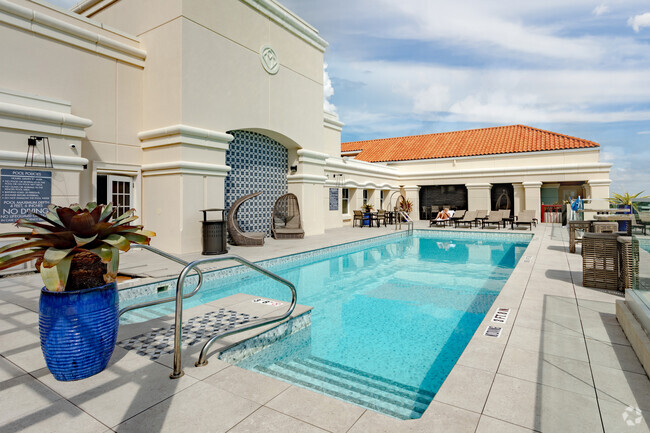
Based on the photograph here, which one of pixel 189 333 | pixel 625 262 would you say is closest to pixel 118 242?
pixel 189 333

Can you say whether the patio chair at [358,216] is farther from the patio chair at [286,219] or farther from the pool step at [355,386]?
the pool step at [355,386]

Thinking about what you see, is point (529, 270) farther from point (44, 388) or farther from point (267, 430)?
point (44, 388)

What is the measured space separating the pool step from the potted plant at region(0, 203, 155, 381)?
1522mm

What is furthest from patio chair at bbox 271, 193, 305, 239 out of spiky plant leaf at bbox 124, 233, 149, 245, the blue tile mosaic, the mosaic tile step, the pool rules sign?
spiky plant leaf at bbox 124, 233, 149, 245

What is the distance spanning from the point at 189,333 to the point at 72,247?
1654mm

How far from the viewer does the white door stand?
8.74 m

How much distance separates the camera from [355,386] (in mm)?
3121

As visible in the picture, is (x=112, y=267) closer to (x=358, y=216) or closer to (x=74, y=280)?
(x=74, y=280)

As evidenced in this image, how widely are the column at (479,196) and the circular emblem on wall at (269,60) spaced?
1499 centimetres

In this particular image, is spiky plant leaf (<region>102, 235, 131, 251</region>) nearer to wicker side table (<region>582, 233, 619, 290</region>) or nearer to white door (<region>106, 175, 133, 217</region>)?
wicker side table (<region>582, 233, 619, 290</region>)

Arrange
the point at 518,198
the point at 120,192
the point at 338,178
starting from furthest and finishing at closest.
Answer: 1. the point at 518,198
2. the point at 338,178
3. the point at 120,192

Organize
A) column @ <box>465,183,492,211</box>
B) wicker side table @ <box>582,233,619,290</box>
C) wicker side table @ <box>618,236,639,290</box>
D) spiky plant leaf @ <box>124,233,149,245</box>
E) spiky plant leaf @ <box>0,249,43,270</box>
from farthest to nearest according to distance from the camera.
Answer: column @ <box>465,183,492,211</box>, wicker side table @ <box>582,233,619,290</box>, wicker side table @ <box>618,236,639,290</box>, spiky plant leaf @ <box>124,233,149,245</box>, spiky plant leaf @ <box>0,249,43,270</box>


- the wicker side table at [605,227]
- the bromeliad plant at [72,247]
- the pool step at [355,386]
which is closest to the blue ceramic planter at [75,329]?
the bromeliad plant at [72,247]

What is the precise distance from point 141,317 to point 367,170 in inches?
635
